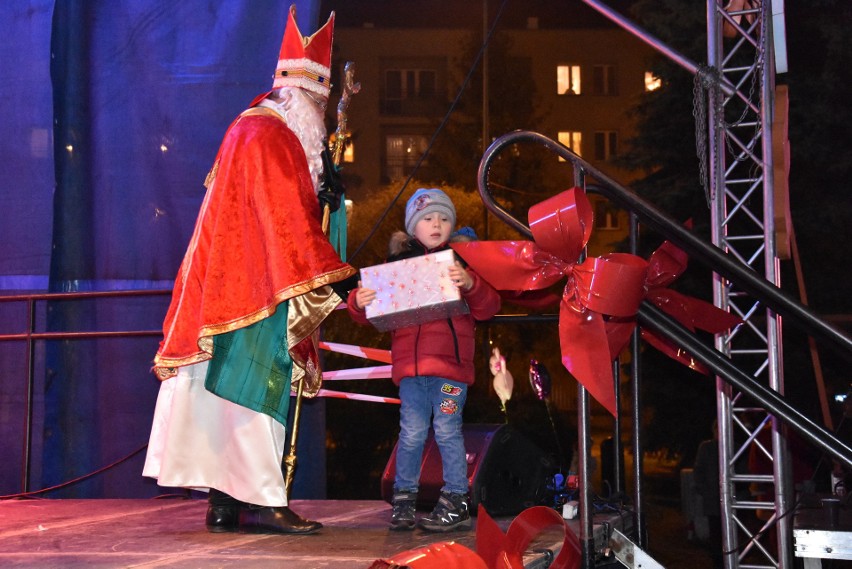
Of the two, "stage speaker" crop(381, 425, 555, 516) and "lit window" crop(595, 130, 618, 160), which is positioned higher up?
"lit window" crop(595, 130, 618, 160)

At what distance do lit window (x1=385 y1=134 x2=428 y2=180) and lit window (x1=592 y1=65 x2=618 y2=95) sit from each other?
599 cm

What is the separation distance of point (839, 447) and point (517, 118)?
22.3 meters

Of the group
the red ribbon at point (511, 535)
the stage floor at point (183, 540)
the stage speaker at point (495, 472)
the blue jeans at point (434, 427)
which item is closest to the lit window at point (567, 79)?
the stage speaker at point (495, 472)

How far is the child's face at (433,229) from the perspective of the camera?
3580 mm

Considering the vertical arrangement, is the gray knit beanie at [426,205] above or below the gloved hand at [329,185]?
below

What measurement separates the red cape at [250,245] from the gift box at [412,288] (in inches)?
5.0

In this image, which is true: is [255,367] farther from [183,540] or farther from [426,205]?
[426,205]

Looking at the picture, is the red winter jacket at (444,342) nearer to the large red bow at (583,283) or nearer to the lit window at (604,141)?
the large red bow at (583,283)

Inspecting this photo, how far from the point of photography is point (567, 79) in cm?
2886

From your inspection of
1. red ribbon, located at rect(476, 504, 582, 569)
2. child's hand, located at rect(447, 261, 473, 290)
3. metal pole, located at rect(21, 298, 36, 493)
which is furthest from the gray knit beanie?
metal pole, located at rect(21, 298, 36, 493)

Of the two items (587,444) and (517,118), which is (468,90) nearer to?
(517,118)

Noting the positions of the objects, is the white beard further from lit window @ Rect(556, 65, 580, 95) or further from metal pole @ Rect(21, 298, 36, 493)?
lit window @ Rect(556, 65, 580, 95)

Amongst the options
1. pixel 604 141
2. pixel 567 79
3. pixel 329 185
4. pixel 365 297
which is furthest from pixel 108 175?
pixel 567 79

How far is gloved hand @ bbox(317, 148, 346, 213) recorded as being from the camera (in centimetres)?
363
